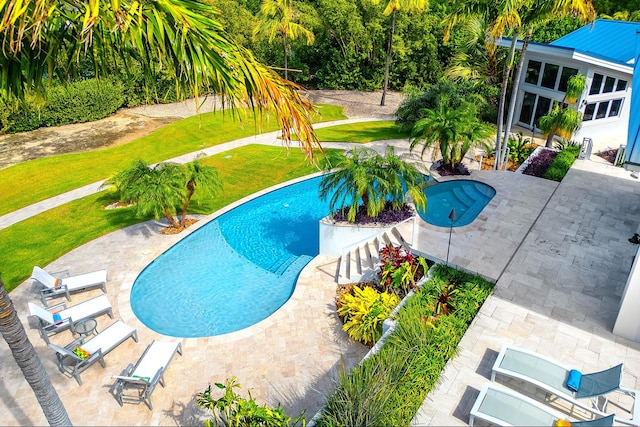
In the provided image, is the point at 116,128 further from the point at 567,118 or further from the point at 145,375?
the point at 567,118

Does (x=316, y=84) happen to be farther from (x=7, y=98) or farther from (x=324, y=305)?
(x=7, y=98)

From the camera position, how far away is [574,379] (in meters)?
8.74

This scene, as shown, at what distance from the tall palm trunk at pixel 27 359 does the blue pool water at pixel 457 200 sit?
42.5 ft

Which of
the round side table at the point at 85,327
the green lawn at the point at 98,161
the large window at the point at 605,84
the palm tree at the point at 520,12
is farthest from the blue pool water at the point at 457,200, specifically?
the round side table at the point at 85,327

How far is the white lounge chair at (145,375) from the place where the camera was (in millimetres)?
9844

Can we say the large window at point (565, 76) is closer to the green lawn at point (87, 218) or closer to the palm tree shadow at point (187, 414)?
the green lawn at point (87, 218)

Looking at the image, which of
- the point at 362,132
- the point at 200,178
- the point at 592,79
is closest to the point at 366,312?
the point at 200,178

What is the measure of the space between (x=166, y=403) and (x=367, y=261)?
7.31 m

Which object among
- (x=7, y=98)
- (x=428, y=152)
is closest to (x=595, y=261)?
(x=428, y=152)

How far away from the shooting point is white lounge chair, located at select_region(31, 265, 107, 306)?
13.1 meters

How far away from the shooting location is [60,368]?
10648mm

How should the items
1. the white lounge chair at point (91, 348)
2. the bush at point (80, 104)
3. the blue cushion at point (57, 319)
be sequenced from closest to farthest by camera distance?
the white lounge chair at point (91, 348), the blue cushion at point (57, 319), the bush at point (80, 104)

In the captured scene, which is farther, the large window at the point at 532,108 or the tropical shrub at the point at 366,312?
the large window at the point at 532,108

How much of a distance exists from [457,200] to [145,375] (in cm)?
1369
